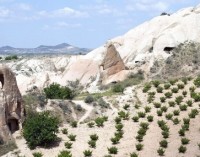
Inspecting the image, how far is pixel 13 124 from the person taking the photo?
3447 centimetres

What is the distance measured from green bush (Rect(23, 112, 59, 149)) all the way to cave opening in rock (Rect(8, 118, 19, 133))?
7.82 feet

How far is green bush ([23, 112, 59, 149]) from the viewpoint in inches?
1236

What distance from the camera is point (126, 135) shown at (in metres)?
33.6

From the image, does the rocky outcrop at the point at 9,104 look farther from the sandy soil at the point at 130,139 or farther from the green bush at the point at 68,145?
the green bush at the point at 68,145

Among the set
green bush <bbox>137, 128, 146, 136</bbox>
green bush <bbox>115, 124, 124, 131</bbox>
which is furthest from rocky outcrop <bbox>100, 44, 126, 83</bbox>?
green bush <bbox>137, 128, 146, 136</bbox>

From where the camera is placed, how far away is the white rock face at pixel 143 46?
58969 mm

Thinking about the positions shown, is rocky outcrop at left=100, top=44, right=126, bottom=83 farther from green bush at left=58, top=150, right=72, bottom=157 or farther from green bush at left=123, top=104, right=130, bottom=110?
green bush at left=58, top=150, right=72, bottom=157

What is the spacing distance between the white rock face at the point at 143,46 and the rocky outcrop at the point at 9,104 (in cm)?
2223

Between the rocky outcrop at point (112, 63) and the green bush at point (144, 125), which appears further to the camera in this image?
the rocky outcrop at point (112, 63)

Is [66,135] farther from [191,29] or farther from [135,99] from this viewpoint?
[191,29]

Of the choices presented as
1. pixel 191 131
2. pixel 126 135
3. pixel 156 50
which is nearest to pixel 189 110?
pixel 191 131

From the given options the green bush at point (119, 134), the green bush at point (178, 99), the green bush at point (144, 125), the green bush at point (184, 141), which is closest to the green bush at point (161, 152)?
the green bush at point (184, 141)

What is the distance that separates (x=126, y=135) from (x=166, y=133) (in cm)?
289

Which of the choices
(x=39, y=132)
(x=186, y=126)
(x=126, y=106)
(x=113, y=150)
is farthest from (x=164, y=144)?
(x=126, y=106)
